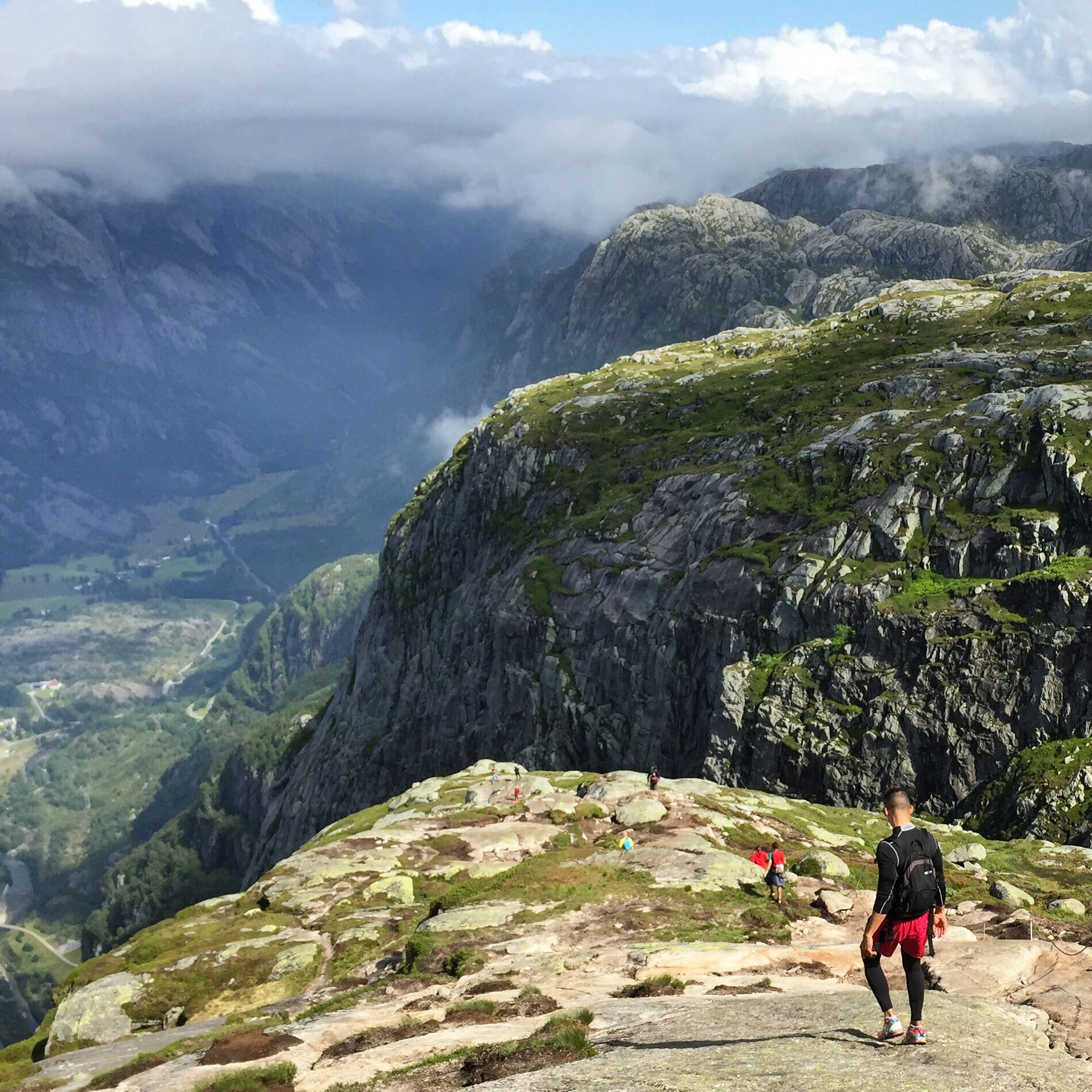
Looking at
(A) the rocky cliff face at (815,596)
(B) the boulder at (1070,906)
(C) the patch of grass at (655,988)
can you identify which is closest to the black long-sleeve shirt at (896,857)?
(C) the patch of grass at (655,988)

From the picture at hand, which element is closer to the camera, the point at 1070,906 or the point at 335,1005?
the point at 335,1005

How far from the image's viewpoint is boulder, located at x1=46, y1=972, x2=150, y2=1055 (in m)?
44.4

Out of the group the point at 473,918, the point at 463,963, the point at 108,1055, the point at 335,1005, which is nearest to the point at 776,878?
the point at 473,918

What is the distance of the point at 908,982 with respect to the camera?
21.4 meters

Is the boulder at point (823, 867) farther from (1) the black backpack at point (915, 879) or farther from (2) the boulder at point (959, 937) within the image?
(1) the black backpack at point (915, 879)

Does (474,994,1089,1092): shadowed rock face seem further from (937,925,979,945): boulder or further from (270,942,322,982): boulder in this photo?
(270,942,322,982): boulder

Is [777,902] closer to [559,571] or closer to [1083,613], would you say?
[1083,613]

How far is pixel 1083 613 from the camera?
95.0 meters

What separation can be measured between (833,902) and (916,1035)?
2828 cm

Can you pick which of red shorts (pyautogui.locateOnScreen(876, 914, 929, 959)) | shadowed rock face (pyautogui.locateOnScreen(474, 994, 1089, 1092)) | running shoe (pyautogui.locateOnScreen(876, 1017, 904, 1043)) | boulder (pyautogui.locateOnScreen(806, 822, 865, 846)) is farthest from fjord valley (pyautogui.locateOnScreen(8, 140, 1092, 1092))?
red shorts (pyautogui.locateOnScreen(876, 914, 929, 959))

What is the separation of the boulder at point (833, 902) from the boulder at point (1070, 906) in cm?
1097

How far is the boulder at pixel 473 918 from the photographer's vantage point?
47188 millimetres

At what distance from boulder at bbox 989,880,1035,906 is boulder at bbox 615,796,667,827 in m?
23.9

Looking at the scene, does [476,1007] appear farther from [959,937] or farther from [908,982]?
[959,937]
